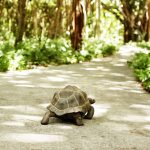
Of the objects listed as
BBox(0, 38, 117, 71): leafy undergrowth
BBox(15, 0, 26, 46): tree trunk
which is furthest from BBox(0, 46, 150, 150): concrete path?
BBox(15, 0, 26, 46): tree trunk

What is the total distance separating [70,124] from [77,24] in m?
10.2

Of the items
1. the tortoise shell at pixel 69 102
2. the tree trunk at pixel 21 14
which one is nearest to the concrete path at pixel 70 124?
the tortoise shell at pixel 69 102

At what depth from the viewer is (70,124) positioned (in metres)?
5.98

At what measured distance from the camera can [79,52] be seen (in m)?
15.7

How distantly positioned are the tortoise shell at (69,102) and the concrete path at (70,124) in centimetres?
21

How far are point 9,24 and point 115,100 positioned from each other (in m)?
20.0

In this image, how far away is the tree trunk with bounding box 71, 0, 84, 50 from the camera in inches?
604

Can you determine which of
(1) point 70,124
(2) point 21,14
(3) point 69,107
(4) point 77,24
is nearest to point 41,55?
(4) point 77,24

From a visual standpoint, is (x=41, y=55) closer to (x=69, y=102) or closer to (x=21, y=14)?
(x=21, y=14)

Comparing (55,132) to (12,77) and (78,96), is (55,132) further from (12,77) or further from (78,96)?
(12,77)

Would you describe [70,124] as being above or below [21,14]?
below

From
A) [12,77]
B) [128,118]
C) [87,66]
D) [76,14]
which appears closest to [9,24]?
[76,14]

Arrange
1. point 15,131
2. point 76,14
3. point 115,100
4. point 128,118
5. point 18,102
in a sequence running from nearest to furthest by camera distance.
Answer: point 15,131 → point 128,118 → point 18,102 → point 115,100 → point 76,14

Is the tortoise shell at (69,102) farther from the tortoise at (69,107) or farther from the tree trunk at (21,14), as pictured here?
the tree trunk at (21,14)
